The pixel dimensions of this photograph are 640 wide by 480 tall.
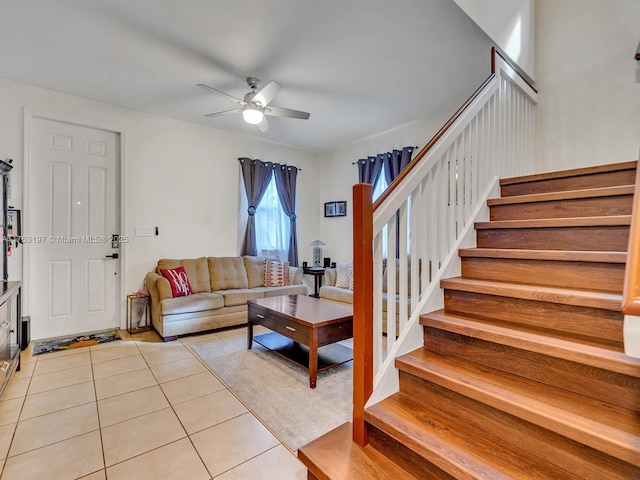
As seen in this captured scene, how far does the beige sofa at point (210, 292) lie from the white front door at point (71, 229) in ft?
2.08

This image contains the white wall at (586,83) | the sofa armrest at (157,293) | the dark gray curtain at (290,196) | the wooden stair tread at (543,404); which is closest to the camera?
the wooden stair tread at (543,404)

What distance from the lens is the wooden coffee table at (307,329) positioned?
256 centimetres

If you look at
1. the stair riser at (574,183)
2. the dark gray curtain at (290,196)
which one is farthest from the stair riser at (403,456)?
the dark gray curtain at (290,196)

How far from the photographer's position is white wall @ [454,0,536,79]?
2.36m

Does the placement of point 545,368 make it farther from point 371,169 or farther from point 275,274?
point 371,169

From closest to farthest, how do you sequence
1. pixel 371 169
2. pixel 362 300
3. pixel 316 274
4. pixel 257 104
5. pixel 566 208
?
1. pixel 362 300
2. pixel 566 208
3. pixel 257 104
4. pixel 371 169
5. pixel 316 274

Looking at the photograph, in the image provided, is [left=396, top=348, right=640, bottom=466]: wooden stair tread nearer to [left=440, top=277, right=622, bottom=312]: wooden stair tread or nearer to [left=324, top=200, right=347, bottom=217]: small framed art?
[left=440, top=277, right=622, bottom=312]: wooden stair tread

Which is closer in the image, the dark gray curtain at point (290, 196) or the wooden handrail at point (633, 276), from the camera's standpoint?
the wooden handrail at point (633, 276)

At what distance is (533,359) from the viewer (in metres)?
1.35

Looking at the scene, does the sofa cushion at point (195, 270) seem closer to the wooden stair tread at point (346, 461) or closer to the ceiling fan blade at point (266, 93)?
the ceiling fan blade at point (266, 93)

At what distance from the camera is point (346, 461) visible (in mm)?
1360

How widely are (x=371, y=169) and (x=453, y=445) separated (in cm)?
433

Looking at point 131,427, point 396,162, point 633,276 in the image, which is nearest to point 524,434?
point 633,276

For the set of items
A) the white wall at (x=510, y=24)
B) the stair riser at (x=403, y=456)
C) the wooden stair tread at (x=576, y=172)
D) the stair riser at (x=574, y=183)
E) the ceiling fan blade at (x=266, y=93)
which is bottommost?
the stair riser at (x=403, y=456)
